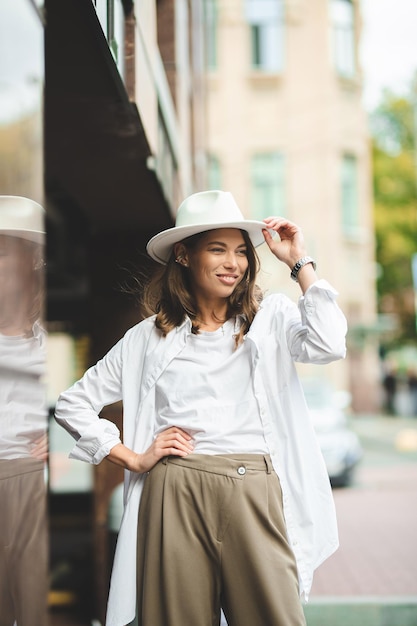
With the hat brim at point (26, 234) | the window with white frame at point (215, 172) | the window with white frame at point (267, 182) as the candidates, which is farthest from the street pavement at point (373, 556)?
the window with white frame at point (215, 172)

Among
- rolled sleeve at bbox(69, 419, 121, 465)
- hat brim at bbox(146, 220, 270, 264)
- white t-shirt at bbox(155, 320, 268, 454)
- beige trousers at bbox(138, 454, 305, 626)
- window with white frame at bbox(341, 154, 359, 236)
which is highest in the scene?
window with white frame at bbox(341, 154, 359, 236)

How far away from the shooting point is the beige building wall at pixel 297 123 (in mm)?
22562

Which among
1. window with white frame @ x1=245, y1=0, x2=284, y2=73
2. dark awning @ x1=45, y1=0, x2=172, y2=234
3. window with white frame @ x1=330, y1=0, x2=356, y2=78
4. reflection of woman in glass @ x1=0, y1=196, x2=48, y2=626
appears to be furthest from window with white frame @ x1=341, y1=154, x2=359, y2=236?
reflection of woman in glass @ x1=0, y1=196, x2=48, y2=626

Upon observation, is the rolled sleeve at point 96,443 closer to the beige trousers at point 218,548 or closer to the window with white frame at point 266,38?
the beige trousers at point 218,548

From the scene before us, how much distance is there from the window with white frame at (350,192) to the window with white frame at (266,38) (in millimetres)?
3289

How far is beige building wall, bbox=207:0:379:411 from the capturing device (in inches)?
888

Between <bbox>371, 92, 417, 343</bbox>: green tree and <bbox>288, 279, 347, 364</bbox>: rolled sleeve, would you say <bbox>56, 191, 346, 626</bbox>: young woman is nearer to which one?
<bbox>288, 279, 347, 364</bbox>: rolled sleeve

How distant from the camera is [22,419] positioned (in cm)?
223

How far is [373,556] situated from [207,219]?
233 inches

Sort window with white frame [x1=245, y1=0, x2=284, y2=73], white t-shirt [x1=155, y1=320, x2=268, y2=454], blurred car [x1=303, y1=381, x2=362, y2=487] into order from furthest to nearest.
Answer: window with white frame [x1=245, y1=0, x2=284, y2=73]
blurred car [x1=303, y1=381, x2=362, y2=487]
white t-shirt [x1=155, y1=320, x2=268, y2=454]

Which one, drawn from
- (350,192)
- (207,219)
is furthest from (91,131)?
(350,192)

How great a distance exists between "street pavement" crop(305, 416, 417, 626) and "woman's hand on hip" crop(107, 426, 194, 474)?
10.0 ft

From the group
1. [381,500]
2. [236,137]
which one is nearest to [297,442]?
[381,500]

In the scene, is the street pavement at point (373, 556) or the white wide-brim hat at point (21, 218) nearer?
the white wide-brim hat at point (21, 218)
